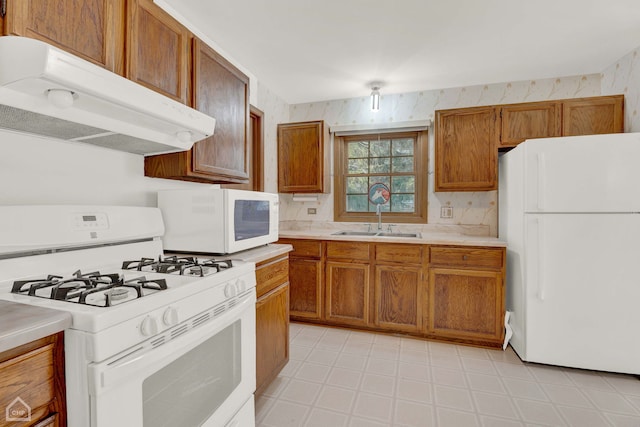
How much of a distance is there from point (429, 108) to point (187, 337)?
3.13m

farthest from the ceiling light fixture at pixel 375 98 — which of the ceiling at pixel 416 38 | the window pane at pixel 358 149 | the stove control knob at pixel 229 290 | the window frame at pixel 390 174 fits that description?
the stove control knob at pixel 229 290

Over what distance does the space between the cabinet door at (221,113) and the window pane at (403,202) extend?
1851 mm

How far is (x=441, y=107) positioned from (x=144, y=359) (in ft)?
10.8

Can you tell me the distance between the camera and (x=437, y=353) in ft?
8.04

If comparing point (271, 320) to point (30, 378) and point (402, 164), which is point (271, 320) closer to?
point (30, 378)

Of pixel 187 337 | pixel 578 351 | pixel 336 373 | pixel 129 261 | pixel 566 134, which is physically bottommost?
pixel 336 373

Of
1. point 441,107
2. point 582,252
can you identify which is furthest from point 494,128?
point 582,252

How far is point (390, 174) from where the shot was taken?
11.4 ft

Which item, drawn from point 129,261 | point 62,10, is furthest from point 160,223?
point 62,10

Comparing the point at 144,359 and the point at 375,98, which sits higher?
the point at 375,98

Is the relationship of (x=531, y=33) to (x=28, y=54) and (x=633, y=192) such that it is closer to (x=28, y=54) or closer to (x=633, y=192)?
(x=633, y=192)

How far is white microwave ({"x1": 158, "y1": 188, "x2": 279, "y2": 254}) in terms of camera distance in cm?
161

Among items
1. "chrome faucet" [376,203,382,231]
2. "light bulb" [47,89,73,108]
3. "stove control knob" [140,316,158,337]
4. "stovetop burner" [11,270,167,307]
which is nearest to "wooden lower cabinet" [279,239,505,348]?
"chrome faucet" [376,203,382,231]

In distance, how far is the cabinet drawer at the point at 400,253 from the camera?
267cm
